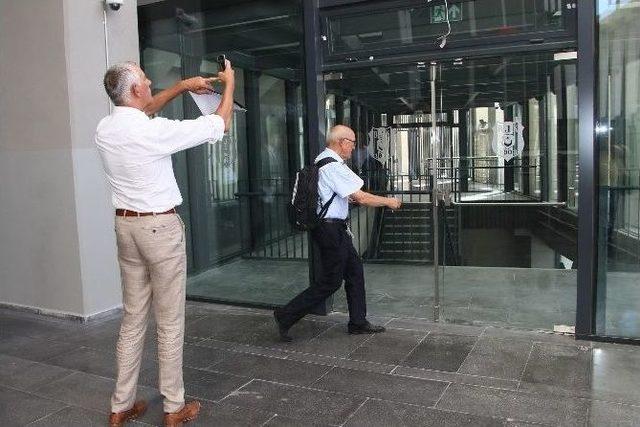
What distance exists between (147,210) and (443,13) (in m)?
2.80

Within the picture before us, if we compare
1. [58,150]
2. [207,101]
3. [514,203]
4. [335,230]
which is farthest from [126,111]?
[514,203]

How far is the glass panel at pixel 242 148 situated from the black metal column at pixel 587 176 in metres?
2.20

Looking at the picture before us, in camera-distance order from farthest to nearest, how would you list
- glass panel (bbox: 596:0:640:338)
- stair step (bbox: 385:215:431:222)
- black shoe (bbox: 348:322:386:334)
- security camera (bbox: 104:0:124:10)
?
stair step (bbox: 385:215:431:222) → security camera (bbox: 104:0:124:10) → black shoe (bbox: 348:322:386:334) → glass panel (bbox: 596:0:640:338)

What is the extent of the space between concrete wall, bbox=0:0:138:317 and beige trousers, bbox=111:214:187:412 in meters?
2.10

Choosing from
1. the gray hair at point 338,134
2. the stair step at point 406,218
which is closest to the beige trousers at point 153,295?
the gray hair at point 338,134

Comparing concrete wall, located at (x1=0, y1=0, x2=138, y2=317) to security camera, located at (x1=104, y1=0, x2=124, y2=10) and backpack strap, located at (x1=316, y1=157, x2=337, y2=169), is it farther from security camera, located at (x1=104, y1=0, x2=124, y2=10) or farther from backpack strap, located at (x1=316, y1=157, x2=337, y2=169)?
backpack strap, located at (x1=316, y1=157, x2=337, y2=169)

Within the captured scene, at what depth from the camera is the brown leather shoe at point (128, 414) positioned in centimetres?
311

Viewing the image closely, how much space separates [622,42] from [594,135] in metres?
0.65

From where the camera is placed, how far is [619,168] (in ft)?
13.5

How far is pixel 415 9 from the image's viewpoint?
15.0ft

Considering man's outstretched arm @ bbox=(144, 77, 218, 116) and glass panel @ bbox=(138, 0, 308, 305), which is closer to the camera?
man's outstretched arm @ bbox=(144, 77, 218, 116)

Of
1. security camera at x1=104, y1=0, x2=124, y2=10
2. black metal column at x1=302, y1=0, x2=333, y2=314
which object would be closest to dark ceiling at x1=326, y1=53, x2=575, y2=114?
black metal column at x1=302, y1=0, x2=333, y2=314

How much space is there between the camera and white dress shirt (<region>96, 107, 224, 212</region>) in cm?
287

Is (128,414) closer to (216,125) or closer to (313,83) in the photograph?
(216,125)
